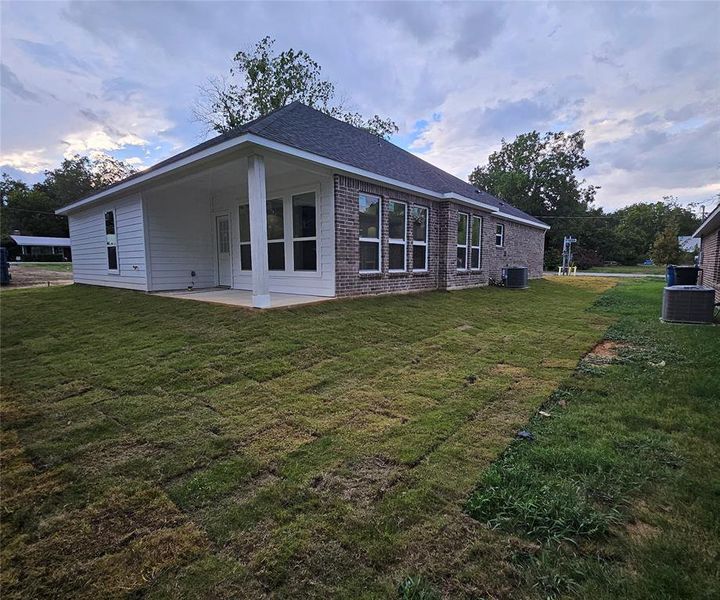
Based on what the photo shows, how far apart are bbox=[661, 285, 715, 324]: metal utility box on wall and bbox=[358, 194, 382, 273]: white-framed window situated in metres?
6.00

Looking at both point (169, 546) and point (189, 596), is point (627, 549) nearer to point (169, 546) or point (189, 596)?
point (189, 596)

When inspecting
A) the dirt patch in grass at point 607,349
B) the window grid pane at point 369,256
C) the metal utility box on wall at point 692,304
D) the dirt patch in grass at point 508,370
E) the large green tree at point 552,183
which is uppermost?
the large green tree at point 552,183

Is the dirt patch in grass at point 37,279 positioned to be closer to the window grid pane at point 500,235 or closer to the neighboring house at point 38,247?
the window grid pane at point 500,235

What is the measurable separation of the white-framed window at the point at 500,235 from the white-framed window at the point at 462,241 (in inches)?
131

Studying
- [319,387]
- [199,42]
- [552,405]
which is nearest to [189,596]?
[319,387]

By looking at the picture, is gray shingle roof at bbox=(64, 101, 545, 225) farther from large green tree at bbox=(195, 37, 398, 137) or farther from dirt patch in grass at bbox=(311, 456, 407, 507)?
large green tree at bbox=(195, 37, 398, 137)

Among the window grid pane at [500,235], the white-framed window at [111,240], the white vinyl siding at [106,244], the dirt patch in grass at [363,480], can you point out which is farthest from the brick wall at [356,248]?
the white-framed window at [111,240]

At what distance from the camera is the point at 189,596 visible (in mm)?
1460

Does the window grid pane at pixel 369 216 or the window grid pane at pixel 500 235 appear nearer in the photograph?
the window grid pane at pixel 369 216

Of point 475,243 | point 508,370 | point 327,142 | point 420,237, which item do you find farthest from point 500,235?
point 508,370

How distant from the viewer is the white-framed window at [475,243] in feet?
40.6

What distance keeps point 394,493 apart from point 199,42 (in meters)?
11.7

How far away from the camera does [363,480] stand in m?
2.23

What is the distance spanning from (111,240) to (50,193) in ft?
164
